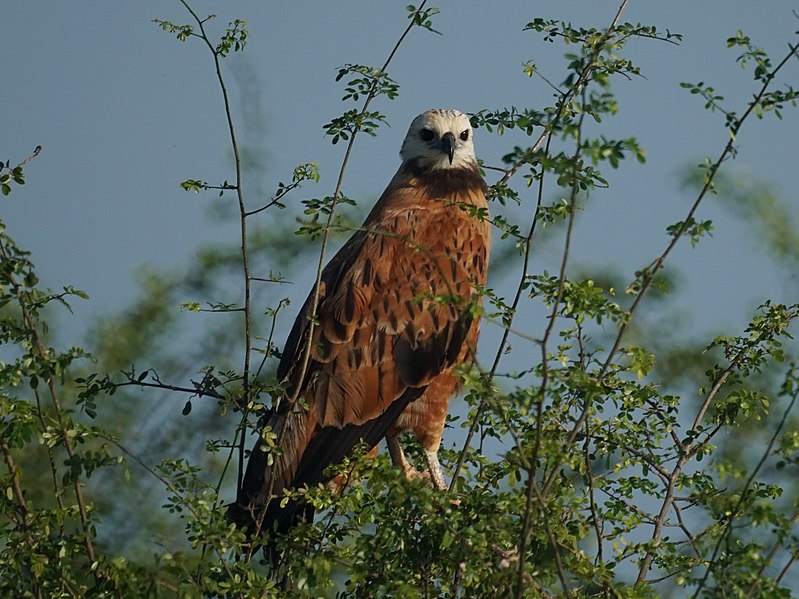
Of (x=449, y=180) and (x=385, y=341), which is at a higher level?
(x=449, y=180)

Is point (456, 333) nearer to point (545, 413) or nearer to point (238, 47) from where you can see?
point (545, 413)

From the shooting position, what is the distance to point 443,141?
588 centimetres

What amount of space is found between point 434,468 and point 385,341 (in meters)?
0.64

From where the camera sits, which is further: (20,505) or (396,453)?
(396,453)

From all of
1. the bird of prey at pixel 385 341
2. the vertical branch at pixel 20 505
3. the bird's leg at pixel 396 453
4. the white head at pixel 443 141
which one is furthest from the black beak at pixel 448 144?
the vertical branch at pixel 20 505

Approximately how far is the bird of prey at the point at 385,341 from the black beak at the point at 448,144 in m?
0.16

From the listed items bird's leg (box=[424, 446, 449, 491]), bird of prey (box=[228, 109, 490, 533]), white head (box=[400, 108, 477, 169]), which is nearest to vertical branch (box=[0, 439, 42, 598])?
bird of prey (box=[228, 109, 490, 533])

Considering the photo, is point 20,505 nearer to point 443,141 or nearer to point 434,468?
point 434,468

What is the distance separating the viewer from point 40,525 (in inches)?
135

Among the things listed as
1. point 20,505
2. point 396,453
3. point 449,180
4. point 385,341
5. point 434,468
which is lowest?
point 20,505

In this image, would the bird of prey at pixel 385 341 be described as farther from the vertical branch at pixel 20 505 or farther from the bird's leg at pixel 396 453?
the vertical branch at pixel 20 505

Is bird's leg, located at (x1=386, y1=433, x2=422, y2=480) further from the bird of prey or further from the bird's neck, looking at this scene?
the bird's neck

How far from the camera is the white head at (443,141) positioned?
589 centimetres

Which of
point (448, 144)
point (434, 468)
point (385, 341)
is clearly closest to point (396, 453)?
point (434, 468)
